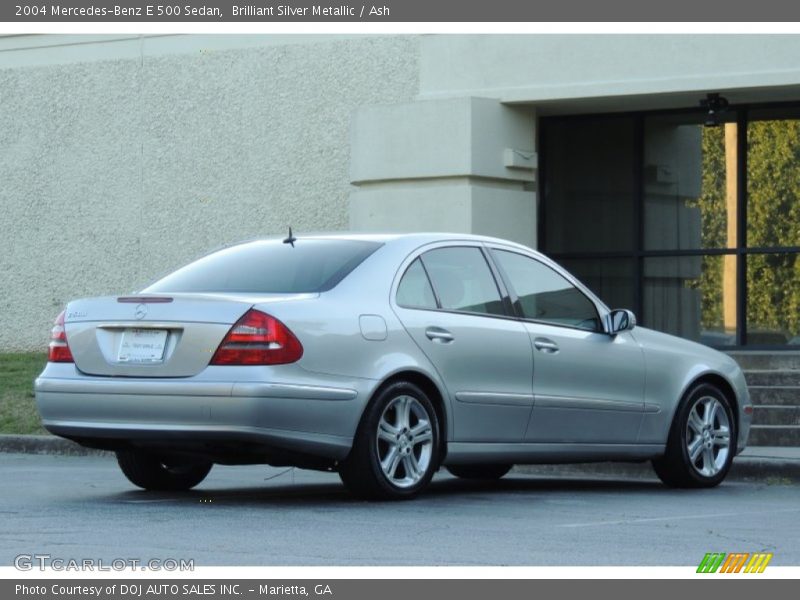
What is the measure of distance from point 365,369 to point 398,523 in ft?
3.34

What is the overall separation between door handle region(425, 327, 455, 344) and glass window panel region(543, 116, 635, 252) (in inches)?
420

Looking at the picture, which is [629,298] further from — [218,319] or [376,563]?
[376,563]

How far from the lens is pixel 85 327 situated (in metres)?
9.12

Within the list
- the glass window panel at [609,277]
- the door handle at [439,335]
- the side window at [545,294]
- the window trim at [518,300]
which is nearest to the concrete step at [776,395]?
the glass window panel at [609,277]

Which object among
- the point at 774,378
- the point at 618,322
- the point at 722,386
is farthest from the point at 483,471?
the point at 774,378

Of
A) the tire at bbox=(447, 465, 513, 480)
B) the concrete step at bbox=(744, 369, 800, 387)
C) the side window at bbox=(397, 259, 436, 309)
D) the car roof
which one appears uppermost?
the car roof

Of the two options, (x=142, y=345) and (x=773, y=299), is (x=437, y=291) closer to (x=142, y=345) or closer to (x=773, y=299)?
(x=142, y=345)

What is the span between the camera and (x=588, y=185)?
20.1 meters

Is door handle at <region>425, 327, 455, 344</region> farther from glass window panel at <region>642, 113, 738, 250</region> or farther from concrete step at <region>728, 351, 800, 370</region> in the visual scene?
glass window panel at <region>642, 113, 738, 250</region>

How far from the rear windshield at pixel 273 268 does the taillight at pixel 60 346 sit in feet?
1.70

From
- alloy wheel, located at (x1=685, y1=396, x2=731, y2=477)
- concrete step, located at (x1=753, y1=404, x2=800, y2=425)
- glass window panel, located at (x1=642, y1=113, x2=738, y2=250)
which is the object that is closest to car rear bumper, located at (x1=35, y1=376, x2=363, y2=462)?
alloy wheel, located at (x1=685, y1=396, x2=731, y2=477)

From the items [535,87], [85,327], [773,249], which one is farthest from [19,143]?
[85,327]

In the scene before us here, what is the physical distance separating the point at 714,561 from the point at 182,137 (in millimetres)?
14464

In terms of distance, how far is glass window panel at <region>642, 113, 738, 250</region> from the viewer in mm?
19250
